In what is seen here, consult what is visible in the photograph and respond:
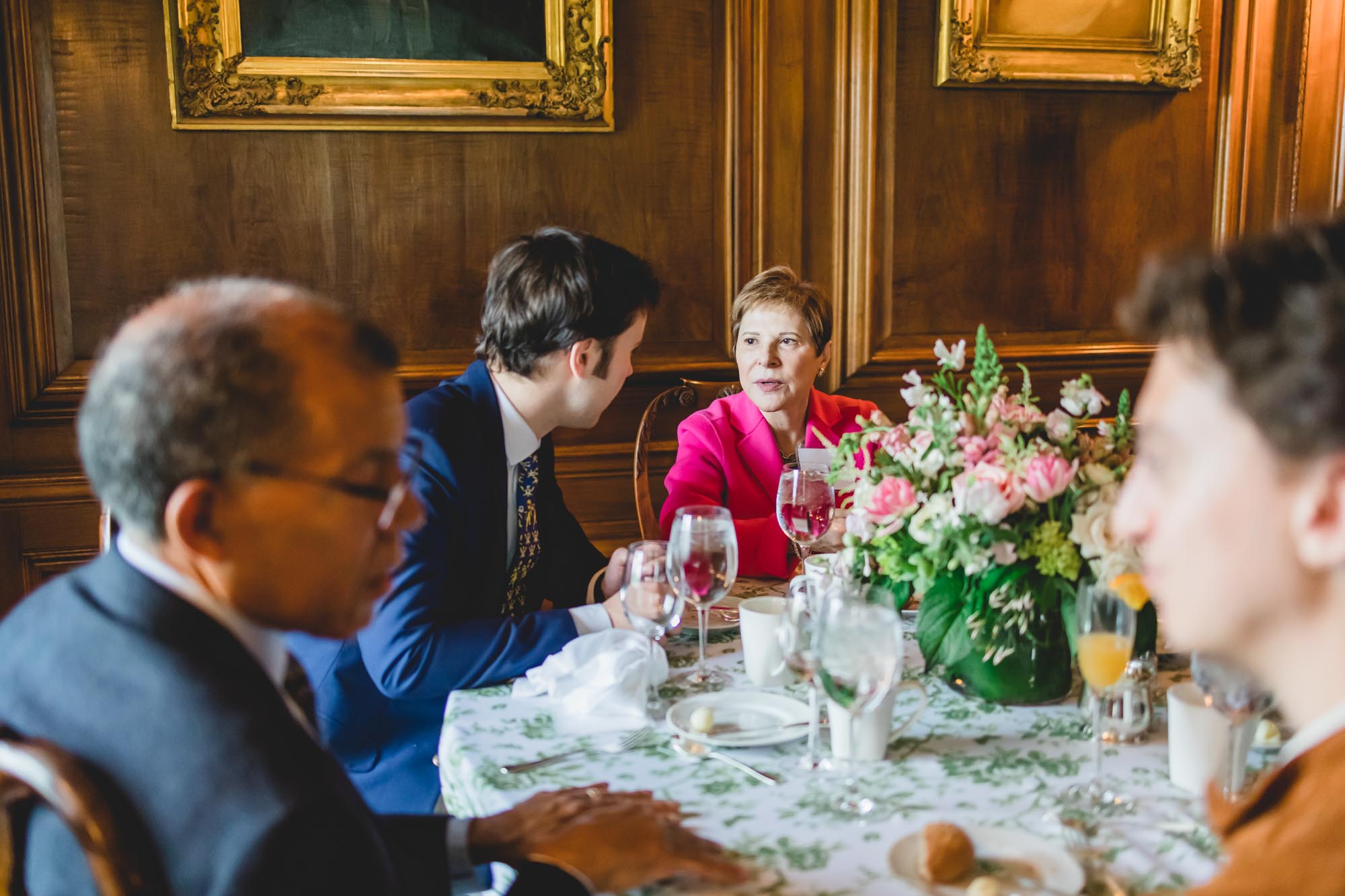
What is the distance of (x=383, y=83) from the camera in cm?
311

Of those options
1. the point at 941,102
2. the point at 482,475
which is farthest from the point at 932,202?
the point at 482,475

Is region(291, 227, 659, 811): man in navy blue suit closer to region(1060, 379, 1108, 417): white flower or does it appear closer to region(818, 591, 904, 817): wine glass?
region(818, 591, 904, 817): wine glass

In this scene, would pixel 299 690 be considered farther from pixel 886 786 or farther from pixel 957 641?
pixel 957 641

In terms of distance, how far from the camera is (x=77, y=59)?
2.97 m

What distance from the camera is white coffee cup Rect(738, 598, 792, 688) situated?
1.60 metres

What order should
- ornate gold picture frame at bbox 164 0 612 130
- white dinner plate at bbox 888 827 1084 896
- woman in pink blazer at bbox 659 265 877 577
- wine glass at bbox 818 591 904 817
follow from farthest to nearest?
ornate gold picture frame at bbox 164 0 612 130
woman in pink blazer at bbox 659 265 877 577
wine glass at bbox 818 591 904 817
white dinner plate at bbox 888 827 1084 896

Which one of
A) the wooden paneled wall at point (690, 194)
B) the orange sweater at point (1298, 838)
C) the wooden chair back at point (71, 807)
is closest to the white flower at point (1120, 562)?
the orange sweater at point (1298, 838)

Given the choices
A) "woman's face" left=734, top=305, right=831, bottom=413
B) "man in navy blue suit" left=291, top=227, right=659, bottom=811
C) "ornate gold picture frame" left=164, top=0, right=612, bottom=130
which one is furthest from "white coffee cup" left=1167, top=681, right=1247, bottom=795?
"ornate gold picture frame" left=164, top=0, right=612, bottom=130

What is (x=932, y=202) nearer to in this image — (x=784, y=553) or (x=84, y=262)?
(x=784, y=553)

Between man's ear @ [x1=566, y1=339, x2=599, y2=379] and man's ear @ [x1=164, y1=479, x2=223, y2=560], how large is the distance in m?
1.16

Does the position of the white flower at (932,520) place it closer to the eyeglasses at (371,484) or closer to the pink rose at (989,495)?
the pink rose at (989,495)

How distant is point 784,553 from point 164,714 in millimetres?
1612

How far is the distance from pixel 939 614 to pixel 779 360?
141 cm

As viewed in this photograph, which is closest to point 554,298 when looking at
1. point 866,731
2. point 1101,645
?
point 866,731
